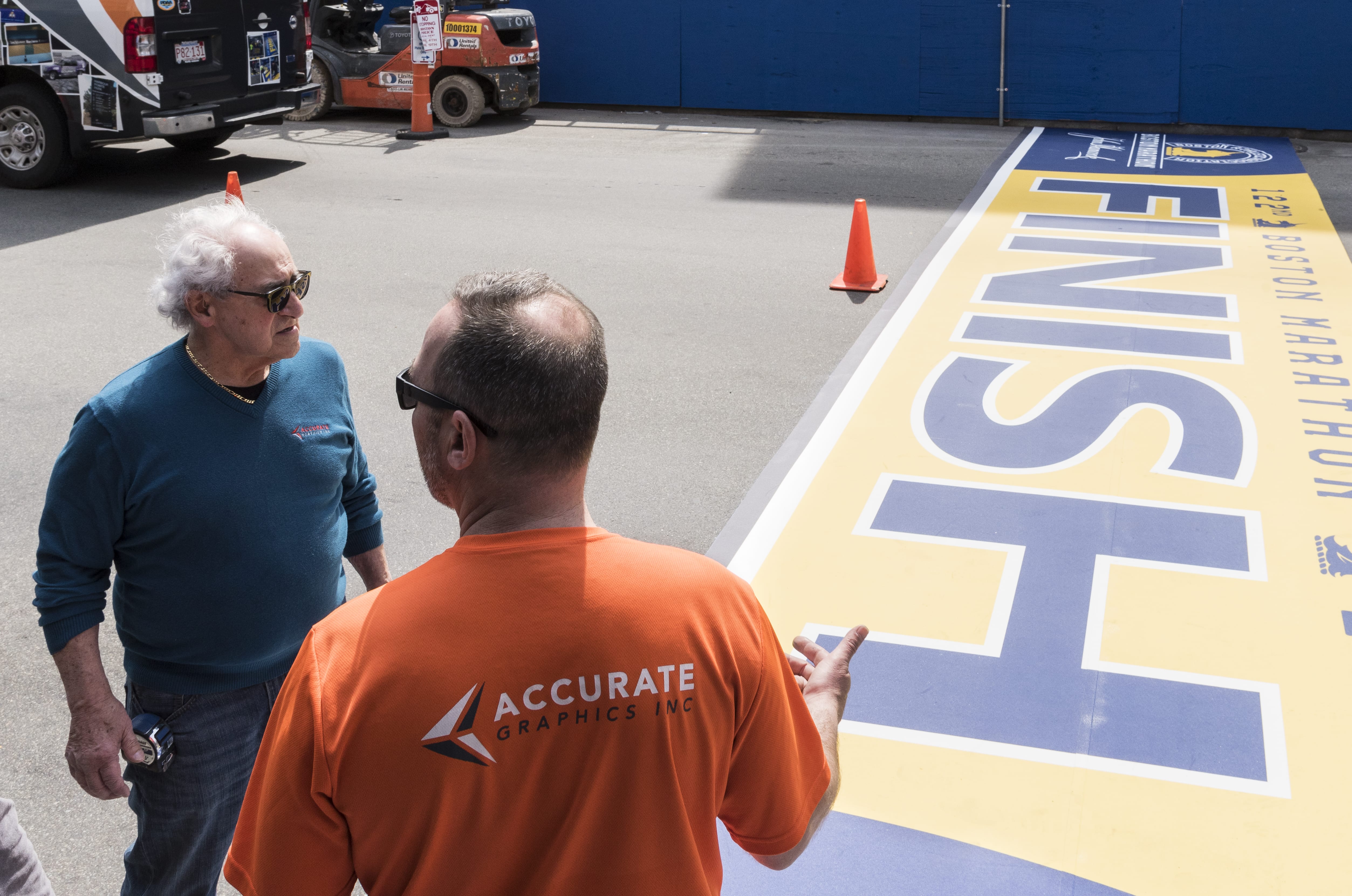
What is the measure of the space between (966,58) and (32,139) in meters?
12.4

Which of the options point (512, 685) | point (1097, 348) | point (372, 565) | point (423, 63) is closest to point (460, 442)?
point (512, 685)

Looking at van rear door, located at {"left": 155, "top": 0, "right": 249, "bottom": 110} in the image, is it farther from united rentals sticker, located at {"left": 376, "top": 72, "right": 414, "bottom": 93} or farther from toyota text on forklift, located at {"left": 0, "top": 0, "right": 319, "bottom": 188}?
united rentals sticker, located at {"left": 376, "top": 72, "right": 414, "bottom": 93}

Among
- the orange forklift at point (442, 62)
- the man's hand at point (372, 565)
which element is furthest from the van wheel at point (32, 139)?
the man's hand at point (372, 565)

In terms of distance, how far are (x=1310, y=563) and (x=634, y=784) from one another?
15.2 ft

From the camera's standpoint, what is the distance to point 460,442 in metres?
1.74

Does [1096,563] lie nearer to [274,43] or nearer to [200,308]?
[200,308]

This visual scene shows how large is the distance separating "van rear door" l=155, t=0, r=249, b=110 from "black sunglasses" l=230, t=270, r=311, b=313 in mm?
9816

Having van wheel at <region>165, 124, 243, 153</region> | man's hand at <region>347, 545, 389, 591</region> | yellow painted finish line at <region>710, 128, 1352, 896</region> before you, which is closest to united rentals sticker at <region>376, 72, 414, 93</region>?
van wheel at <region>165, 124, 243, 153</region>

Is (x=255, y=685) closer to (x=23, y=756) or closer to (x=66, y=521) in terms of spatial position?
(x=66, y=521)

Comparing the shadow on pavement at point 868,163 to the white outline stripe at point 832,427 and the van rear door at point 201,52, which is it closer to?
the white outline stripe at point 832,427

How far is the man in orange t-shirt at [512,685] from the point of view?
1625 millimetres

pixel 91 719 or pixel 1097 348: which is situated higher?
pixel 91 719

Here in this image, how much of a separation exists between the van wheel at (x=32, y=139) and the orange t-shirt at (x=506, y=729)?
12548 millimetres

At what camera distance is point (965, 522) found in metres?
5.78
